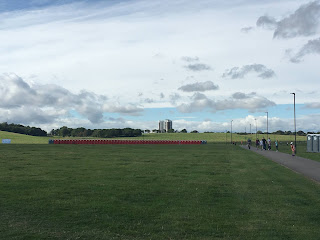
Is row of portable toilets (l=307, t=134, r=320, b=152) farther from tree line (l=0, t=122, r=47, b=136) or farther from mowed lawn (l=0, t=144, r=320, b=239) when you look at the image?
tree line (l=0, t=122, r=47, b=136)

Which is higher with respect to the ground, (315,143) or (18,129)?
(18,129)

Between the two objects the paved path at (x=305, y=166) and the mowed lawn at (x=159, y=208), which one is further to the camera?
the paved path at (x=305, y=166)

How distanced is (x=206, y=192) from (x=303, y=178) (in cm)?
732

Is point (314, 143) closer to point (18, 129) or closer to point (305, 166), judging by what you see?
point (305, 166)

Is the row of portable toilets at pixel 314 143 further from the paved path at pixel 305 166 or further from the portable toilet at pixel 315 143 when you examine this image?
the paved path at pixel 305 166

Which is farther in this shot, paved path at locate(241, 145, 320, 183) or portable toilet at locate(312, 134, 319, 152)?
portable toilet at locate(312, 134, 319, 152)

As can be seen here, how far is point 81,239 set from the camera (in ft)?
26.8

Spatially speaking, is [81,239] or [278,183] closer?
[81,239]

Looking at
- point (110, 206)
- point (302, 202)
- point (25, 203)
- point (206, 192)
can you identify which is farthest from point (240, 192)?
point (25, 203)

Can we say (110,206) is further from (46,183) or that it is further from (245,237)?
(46,183)

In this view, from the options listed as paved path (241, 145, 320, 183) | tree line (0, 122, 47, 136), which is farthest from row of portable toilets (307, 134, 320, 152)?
tree line (0, 122, 47, 136)

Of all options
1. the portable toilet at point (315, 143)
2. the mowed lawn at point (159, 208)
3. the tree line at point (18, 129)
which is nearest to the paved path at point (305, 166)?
the mowed lawn at point (159, 208)

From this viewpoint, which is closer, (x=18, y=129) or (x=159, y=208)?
(x=159, y=208)

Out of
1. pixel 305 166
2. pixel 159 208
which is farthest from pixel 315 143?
pixel 159 208
